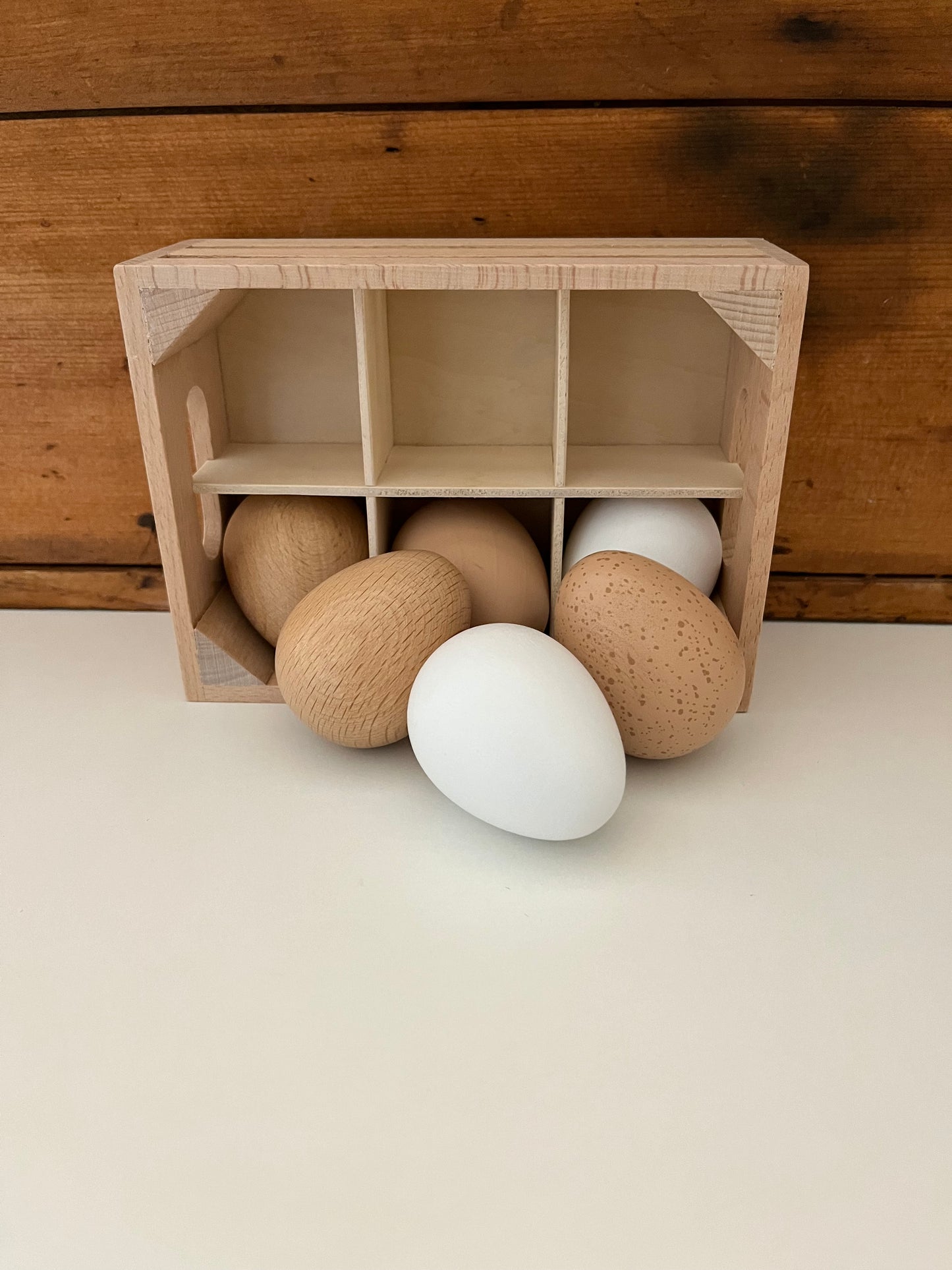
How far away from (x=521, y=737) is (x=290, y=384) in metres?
0.60

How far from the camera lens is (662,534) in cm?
106

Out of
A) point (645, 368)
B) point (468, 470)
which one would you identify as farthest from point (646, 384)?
point (468, 470)

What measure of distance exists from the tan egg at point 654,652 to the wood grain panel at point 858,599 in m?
0.37

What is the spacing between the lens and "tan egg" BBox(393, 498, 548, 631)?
3.47ft

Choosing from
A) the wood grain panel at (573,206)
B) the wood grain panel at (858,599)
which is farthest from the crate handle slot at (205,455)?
the wood grain panel at (858,599)

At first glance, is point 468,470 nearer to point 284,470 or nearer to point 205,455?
point 284,470

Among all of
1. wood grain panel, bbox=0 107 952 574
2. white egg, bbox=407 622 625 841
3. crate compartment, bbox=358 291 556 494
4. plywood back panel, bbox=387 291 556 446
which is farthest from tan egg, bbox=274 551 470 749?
wood grain panel, bbox=0 107 952 574

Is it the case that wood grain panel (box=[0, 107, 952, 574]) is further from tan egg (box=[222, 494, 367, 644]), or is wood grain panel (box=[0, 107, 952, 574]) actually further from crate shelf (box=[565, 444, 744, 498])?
tan egg (box=[222, 494, 367, 644])

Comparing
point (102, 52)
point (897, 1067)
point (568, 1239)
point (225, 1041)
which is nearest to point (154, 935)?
point (225, 1041)

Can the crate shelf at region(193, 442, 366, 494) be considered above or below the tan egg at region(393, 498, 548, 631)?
above

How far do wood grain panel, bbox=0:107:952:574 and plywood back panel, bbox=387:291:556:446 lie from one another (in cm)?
8

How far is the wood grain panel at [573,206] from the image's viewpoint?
1.08m

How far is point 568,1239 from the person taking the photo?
0.57m

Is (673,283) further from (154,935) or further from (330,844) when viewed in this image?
(154,935)
